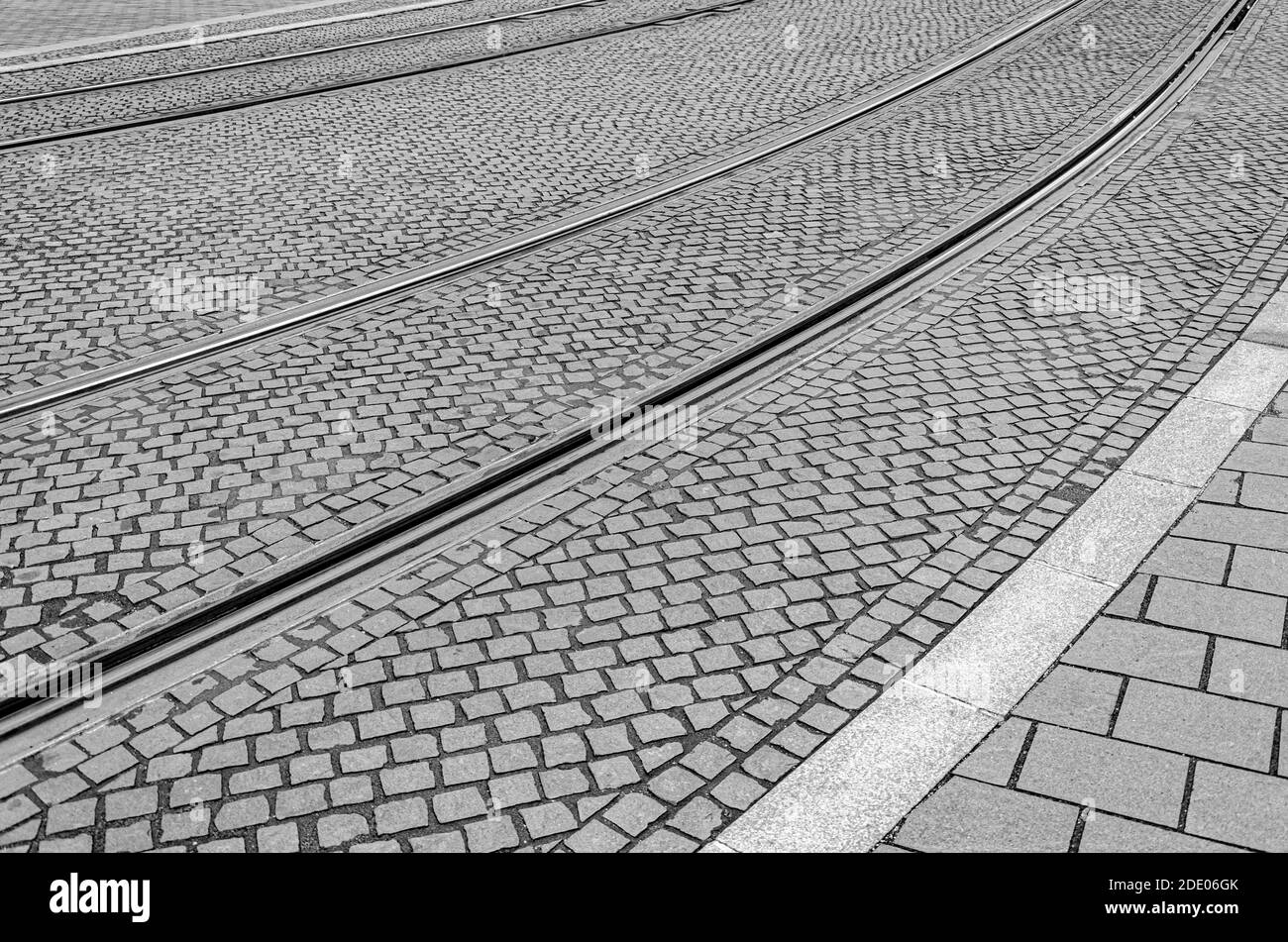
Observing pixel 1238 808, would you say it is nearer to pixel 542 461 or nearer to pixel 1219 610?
pixel 1219 610

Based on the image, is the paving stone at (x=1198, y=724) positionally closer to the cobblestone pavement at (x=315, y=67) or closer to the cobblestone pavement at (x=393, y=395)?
the cobblestone pavement at (x=393, y=395)

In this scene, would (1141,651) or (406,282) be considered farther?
(406,282)

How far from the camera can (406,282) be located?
762 cm

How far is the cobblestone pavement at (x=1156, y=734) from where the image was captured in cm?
366

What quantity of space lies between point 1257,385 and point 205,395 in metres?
5.56

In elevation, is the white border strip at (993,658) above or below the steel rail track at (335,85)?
Answer: below

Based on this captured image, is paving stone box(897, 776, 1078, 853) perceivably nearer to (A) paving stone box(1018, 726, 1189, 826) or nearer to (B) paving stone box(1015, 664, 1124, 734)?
(A) paving stone box(1018, 726, 1189, 826)

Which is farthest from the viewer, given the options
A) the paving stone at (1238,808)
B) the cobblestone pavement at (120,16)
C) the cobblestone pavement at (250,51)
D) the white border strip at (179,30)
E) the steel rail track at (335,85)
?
the cobblestone pavement at (120,16)

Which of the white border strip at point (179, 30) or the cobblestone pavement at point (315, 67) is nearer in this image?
the cobblestone pavement at point (315, 67)

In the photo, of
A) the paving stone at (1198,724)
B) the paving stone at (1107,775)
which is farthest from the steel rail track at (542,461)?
the paving stone at (1198,724)

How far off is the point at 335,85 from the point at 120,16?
6178mm

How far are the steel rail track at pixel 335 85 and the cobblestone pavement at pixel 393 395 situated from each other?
499 centimetres

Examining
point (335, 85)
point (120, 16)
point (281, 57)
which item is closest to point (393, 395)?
point (335, 85)
